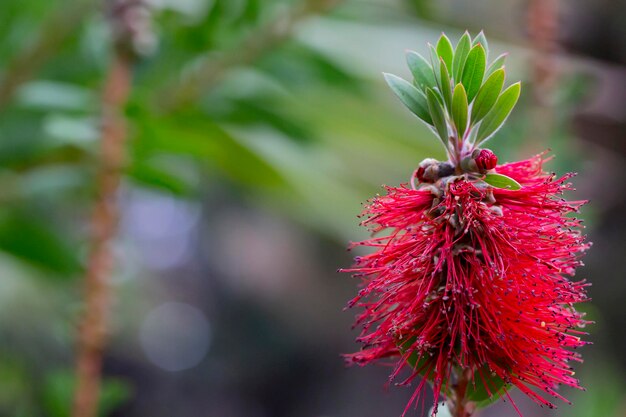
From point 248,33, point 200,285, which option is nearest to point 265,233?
point 200,285

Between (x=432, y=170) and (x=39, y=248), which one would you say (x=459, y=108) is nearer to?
(x=432, y=170)

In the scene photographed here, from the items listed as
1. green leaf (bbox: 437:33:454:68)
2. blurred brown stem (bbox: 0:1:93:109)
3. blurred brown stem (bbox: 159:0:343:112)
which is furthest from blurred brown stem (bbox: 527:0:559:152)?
blurred brown stem (bbox: 0:1:93:109)

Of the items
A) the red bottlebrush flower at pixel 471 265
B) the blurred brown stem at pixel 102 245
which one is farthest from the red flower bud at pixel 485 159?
the blurred brown stem at pixel 102 245

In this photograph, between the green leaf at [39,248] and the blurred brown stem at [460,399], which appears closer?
the blurred brown stem at [460,399]

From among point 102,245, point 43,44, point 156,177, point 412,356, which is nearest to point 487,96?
point 412,356

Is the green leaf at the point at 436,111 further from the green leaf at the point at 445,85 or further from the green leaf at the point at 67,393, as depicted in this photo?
the green leaf at the point at 67,393

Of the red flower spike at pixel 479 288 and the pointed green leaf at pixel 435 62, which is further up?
the pointed green leaf at pixel 435 62

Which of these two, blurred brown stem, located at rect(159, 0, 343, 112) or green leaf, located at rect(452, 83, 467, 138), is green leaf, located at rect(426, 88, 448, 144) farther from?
blurred brown stem, located at rect(159, 0, 343, 112)

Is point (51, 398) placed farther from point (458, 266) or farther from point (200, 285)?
point (200, 285)
